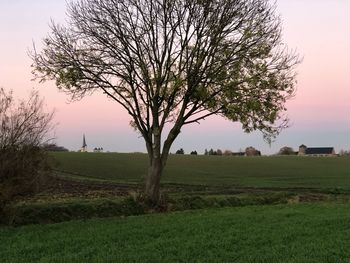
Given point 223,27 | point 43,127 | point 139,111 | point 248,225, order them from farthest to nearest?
1. point 139,111
2. point 223,27
3. point 43,127
4. point 248,225

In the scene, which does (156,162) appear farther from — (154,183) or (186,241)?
(186,241)

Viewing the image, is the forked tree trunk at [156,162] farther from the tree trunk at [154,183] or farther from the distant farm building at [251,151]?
the distant farm building at [251,151]

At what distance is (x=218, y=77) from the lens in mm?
23891

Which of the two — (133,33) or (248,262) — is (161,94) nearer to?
(133,33)

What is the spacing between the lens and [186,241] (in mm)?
12055

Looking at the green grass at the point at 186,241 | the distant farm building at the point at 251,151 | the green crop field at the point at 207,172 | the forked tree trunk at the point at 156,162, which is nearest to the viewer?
the green grass at the point at 186,241

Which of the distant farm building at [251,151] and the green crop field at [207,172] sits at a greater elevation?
the distant farm building at [251,151]

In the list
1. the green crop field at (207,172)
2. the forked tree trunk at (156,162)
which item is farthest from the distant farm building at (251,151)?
the forked tree trunk at (156,162)

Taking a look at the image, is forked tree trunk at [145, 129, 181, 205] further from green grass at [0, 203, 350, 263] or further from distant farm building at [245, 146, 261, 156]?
distant farm building at [245, 146, 261, 156]

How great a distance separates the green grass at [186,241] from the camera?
10234 millimetres

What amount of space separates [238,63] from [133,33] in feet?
16.3

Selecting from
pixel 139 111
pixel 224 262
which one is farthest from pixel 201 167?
pixel 224 262

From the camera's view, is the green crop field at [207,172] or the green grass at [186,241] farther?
the green crop field at [207,172]

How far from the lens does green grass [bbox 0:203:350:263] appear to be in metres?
10.2
